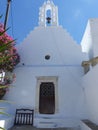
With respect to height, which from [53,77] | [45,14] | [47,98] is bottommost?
[47,98]

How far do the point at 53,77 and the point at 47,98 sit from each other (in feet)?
4.31

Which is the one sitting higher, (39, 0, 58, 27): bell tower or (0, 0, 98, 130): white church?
(39, 0, 58, 27): bell tower

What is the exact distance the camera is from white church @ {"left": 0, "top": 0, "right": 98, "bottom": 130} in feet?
28.2

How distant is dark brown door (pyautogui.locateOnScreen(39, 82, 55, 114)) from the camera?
29.6ft

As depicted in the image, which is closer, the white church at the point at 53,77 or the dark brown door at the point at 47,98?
the white church at the point at 53,77

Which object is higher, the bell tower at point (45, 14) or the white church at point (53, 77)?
the bell tower at point (45, 14)

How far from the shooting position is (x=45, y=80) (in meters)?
9.29

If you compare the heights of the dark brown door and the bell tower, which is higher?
the bell tower

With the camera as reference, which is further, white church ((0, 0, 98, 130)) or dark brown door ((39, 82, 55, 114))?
dark brown door ((39, 82, 55, 114))

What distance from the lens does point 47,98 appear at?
364 inches

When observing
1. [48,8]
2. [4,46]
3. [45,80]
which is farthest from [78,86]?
[4,46]

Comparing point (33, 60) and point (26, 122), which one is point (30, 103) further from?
point (33, 60)

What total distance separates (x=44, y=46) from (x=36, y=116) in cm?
433

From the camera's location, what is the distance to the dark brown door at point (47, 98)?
903cm
